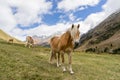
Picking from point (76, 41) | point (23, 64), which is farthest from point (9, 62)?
point (76, 41)

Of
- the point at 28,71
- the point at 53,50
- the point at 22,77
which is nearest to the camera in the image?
the point at 22,77

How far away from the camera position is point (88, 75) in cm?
2241

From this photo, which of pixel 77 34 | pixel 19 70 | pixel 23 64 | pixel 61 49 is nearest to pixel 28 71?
pixel 19 70

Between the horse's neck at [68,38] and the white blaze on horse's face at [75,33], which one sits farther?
the horse's neck at [68,38]

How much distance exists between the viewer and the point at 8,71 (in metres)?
19.1

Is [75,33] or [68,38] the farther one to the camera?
[68,38]

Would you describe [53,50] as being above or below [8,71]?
above

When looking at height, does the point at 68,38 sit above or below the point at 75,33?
below

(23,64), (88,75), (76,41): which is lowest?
(88,75)

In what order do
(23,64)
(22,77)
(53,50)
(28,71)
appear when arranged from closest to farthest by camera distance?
1. (22,77)
2. (28,71)
3. (23,64)
4. (53,50)

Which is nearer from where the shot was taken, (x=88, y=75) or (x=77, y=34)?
(x=77, y=34)

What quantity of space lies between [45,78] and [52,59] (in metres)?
7.06

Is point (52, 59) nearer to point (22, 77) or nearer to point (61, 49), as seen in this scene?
point (61, 49)

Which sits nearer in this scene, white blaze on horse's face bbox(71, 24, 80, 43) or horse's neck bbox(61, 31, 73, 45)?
white blaze on horse's face bbox(71, 24, 80, 43)
